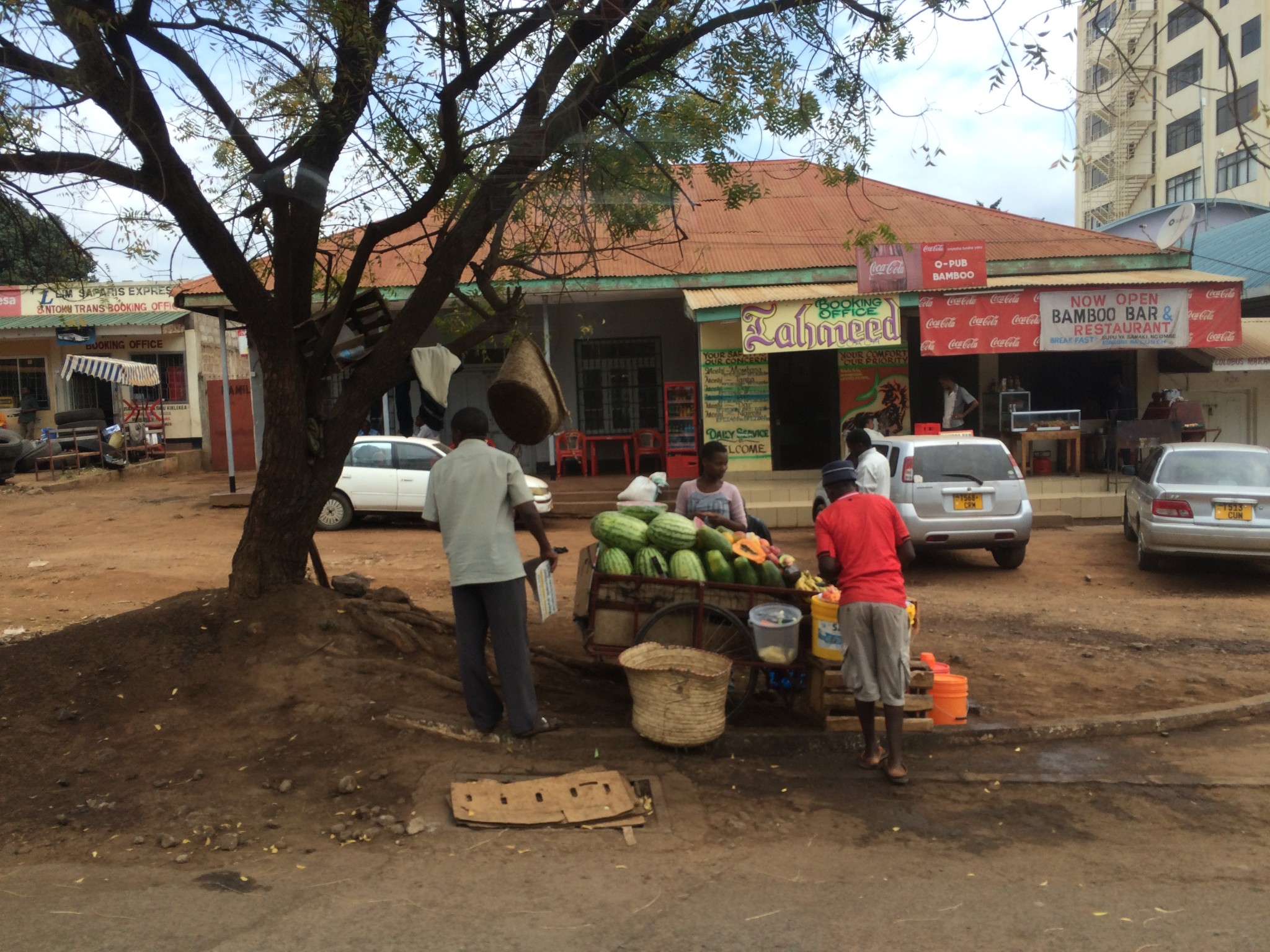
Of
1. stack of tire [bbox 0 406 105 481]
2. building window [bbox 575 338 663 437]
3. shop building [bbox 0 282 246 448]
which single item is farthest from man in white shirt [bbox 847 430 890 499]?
shop building [bbox 0 282 246 448]

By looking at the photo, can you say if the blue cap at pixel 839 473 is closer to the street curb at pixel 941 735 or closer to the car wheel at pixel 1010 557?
the street curb at pixel 941 735

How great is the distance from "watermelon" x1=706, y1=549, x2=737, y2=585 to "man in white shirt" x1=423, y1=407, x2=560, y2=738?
1.17 m

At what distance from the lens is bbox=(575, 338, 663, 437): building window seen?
61.9ft

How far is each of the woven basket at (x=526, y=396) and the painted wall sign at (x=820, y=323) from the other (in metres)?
9.33

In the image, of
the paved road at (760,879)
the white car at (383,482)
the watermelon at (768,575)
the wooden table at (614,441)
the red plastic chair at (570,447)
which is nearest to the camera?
the paved road at (760,879)

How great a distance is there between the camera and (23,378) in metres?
25.7

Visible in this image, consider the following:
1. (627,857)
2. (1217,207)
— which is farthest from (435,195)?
(1217,207)

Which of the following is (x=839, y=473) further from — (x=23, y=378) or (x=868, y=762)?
(x=23, y=378)

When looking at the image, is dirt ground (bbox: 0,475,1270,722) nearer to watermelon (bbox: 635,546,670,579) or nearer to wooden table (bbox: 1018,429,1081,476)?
watermelon (bbox: 635,546,670,579)

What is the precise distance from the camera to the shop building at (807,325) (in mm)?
15320

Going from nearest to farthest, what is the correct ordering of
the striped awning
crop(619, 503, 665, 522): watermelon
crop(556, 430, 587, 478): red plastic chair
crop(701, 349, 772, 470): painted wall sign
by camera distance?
Result: crop(619, 503, 665, 522): watermelon → crop(701, 349, 772, 470): painted wall sign → crop(556, 430, 587, 478): red plastic chair → the striped awning

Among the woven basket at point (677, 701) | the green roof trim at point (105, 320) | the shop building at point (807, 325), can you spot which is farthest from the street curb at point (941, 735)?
the green roof trim at point (105, 320)

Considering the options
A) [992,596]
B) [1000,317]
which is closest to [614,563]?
[992,596]

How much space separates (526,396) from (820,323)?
1003 centimetres
